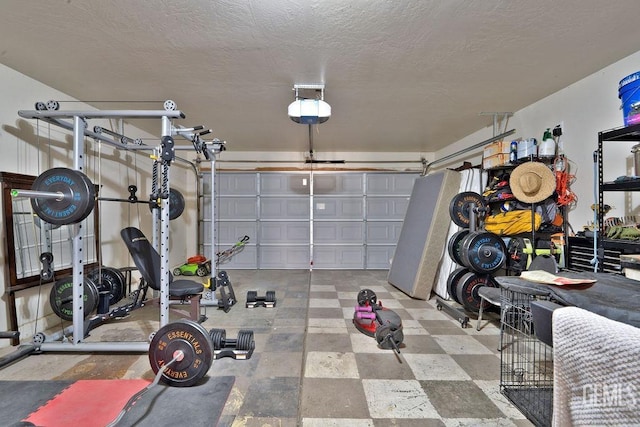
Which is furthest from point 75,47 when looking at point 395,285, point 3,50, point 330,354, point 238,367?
point 395,285

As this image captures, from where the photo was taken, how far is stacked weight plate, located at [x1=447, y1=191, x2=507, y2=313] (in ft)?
9.66

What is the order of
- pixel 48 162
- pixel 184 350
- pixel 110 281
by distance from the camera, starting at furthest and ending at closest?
1. pixel 110 281
2. pixel 48 162
3. pixel 184 350

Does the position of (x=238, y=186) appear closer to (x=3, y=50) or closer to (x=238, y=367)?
(x=3, y=50)

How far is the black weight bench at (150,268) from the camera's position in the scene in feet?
8.37

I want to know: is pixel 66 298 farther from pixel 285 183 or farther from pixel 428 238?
pixel 428 238

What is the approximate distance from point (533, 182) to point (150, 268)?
156 inches

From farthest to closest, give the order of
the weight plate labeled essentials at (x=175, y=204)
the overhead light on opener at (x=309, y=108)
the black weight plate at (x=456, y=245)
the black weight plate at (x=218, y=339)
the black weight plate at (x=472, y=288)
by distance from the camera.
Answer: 1. the weight plate labeled essentials at (x=175, y=204)
2. the black weight plate at (x=456, y=245)
3. the black weight plate at (x=472, y=288)
4. the overhead light on opener at (x=309, y=108)
5. the black weight plate at (x=218, y=339)

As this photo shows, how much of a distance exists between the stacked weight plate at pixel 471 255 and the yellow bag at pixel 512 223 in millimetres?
196

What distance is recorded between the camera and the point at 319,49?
2.17 meters

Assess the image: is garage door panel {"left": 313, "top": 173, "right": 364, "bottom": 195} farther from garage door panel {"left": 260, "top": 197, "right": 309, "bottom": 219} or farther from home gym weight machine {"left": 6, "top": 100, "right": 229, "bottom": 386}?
home gym weight machine {"left": 6, "top": 100, "right": 229, "bottom": 386}

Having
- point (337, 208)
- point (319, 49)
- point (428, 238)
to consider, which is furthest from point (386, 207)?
point (319, 49)

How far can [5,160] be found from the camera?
248 cm

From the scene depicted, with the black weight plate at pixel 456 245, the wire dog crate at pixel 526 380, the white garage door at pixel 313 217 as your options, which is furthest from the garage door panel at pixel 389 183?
the wire dog crate at pixel 526 380

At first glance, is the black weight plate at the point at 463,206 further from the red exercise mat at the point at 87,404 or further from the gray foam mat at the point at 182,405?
the red exercise mat at the point at 87,404
